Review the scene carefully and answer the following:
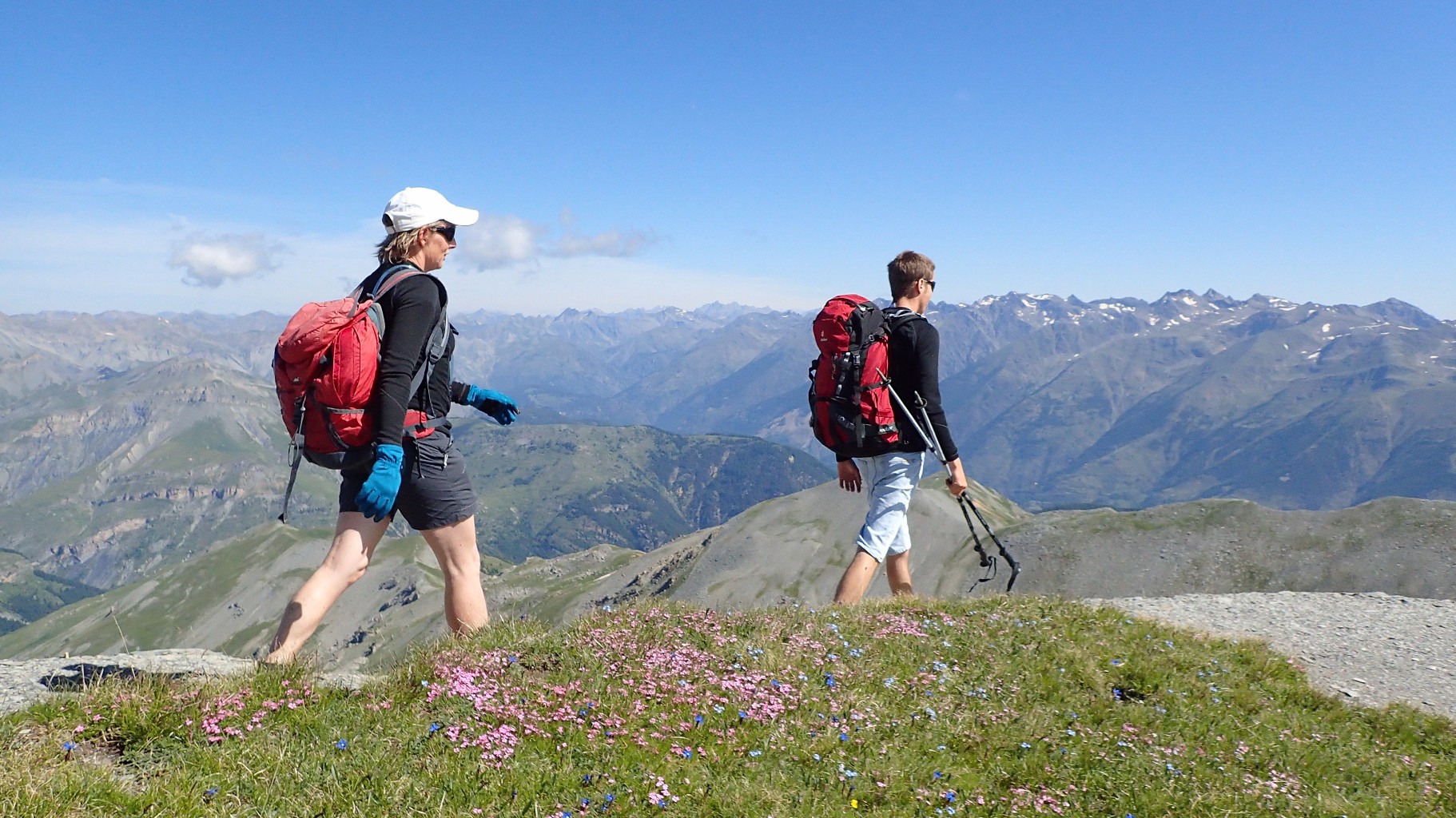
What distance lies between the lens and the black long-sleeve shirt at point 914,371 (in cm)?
943

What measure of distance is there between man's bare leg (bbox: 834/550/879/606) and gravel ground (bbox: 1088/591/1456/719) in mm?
4772

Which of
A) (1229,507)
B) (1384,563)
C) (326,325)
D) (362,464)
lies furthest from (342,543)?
(1229,507)

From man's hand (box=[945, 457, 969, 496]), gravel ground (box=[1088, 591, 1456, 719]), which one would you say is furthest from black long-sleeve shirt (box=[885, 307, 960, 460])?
gravel ground (box=[1088, 591, 1456, 719])

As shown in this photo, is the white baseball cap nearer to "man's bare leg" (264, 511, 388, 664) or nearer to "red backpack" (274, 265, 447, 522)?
"red backpack" (274, 265, 447, 522)

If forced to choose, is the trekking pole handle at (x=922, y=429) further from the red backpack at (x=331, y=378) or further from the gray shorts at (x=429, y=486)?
the red backpack at (x=331, y=378)

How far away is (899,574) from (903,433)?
2.09 meters

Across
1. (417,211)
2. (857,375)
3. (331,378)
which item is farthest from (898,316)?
(331,378)

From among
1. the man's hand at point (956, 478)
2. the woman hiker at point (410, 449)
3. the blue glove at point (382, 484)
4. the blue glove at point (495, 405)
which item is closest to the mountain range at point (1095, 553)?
the woman hiker at point (410, 449)

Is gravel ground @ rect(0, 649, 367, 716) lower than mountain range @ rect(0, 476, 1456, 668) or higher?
higher

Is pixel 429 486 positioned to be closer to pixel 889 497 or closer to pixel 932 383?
pixel 889 497

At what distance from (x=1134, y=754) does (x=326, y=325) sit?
7074mm

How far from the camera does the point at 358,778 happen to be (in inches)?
180

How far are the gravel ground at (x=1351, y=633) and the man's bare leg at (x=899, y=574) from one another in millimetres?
3711

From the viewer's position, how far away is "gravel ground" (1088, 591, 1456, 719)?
10062 mm
